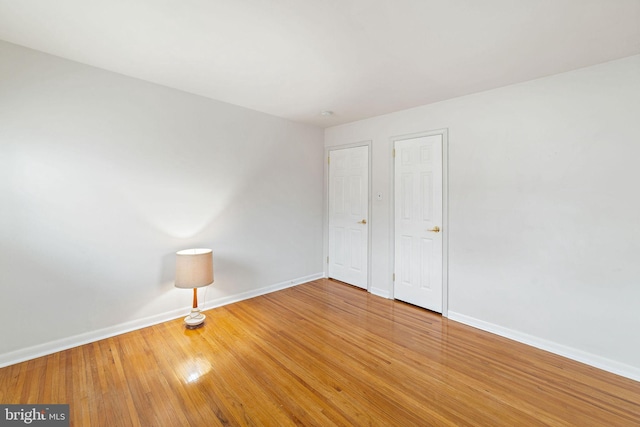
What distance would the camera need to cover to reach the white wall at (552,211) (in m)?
2.10

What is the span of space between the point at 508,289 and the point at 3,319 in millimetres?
4342

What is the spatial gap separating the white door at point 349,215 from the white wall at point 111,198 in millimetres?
1073

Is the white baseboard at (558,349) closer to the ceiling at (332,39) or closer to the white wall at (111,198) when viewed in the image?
the ceiling at (332,39)

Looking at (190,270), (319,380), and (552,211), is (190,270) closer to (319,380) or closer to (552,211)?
(319,380)

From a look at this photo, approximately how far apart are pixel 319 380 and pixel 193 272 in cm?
160

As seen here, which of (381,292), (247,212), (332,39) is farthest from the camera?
(381,292)

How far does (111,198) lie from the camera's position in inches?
100

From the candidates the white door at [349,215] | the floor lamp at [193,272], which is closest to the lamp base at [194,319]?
the floor lamp at [193,272]

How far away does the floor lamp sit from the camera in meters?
2.71

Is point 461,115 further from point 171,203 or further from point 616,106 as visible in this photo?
point 171,203

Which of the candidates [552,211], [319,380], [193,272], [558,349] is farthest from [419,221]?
[193,272]

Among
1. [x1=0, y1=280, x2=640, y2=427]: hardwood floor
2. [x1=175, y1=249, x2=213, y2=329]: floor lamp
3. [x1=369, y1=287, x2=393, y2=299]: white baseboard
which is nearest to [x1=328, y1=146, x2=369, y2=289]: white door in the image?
[x1=369, y1=287, x2=393, y2=299]: white baseboard

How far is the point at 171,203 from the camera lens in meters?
2.91

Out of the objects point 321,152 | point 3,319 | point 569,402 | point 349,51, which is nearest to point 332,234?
point 321,152
